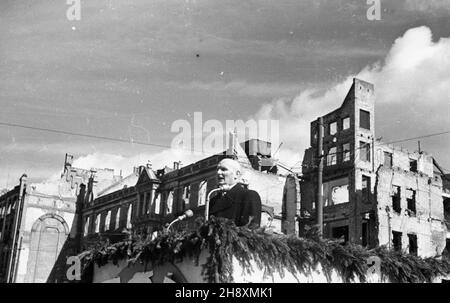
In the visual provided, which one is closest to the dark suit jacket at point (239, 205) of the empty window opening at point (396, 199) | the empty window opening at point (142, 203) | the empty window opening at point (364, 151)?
the empty window opening at point (364, 151)

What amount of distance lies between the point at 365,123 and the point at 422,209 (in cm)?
674

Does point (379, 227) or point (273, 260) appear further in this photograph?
point (379, 227)

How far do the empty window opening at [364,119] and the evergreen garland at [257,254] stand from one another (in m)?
29.9

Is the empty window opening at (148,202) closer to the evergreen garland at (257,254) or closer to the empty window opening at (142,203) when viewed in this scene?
the empty window opening at (142,203)

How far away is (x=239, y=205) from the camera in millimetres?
5883

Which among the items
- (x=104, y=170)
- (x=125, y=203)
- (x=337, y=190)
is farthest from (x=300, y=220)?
(x=104, y=170)

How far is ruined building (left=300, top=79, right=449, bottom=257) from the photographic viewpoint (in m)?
32.2

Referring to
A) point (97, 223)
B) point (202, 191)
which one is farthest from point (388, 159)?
point (97, 223)

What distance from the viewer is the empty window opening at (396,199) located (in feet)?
109

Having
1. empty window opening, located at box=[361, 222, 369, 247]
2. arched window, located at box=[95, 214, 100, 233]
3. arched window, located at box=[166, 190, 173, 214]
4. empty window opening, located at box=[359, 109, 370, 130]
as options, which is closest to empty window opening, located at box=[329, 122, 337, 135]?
empty window opening, located at box=[359, 109, 370, 130]

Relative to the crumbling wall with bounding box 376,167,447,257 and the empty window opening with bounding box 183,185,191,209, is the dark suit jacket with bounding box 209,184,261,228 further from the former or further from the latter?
the empty window opening with bounding box 183,185,191,209

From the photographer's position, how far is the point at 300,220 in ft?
115

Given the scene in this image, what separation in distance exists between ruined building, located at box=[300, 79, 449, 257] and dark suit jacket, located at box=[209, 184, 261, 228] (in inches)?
1030
